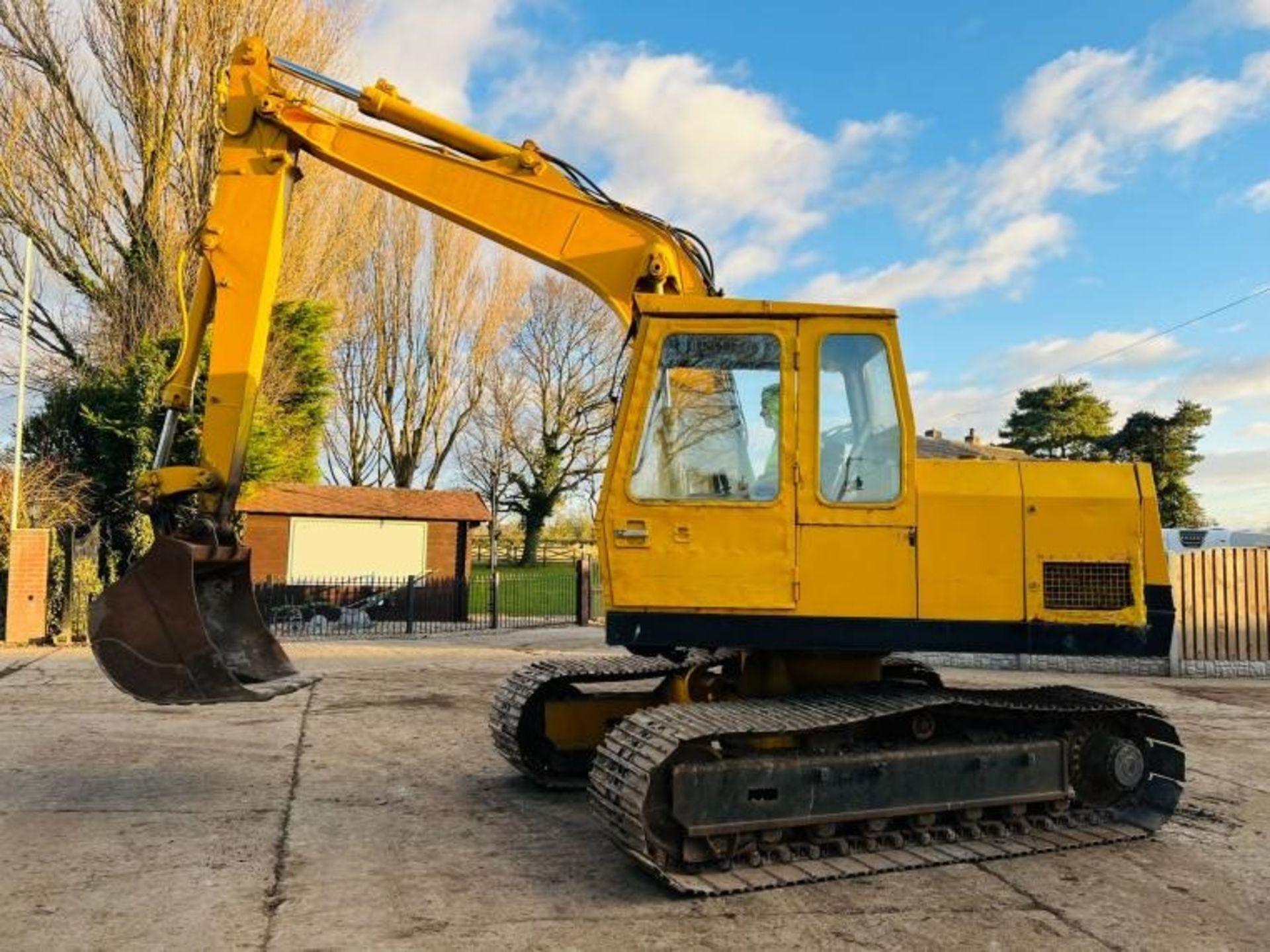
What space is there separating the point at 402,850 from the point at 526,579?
819 inches

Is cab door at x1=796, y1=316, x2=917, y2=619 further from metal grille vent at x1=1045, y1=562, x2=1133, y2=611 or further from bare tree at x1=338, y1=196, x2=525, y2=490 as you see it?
bare tree at x1=338, y1=196, x2=525, y2=490

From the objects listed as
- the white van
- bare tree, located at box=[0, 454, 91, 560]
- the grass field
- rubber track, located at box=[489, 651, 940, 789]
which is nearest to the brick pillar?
bare tree, located at box=[0, 454, 91, 560]

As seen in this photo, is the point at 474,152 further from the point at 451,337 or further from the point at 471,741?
the point at 451,337

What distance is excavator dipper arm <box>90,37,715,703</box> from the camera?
5.69 meters

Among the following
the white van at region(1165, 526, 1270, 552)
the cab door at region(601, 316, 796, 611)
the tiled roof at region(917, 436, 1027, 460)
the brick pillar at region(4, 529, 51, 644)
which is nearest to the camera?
the cab door at region(601, 316, 796, 611)

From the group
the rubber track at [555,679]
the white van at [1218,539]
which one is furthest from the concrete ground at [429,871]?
the white van at [1218,539]

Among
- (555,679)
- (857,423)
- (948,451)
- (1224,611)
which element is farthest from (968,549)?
(1224,611)

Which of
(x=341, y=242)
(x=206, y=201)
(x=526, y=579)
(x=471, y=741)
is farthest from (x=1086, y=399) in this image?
(x=471, y=741)

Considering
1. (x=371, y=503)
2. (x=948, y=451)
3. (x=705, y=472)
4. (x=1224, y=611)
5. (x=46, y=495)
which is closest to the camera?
(x=705, y=472)

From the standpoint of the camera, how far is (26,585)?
15609 mm

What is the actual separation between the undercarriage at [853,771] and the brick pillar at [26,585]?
12.7 m

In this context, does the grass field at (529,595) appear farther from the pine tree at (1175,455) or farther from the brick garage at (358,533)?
the pine tree at (1175,455)

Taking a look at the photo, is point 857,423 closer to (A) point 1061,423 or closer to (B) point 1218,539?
(B) point 1218,539

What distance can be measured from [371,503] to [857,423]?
75.0 ft
